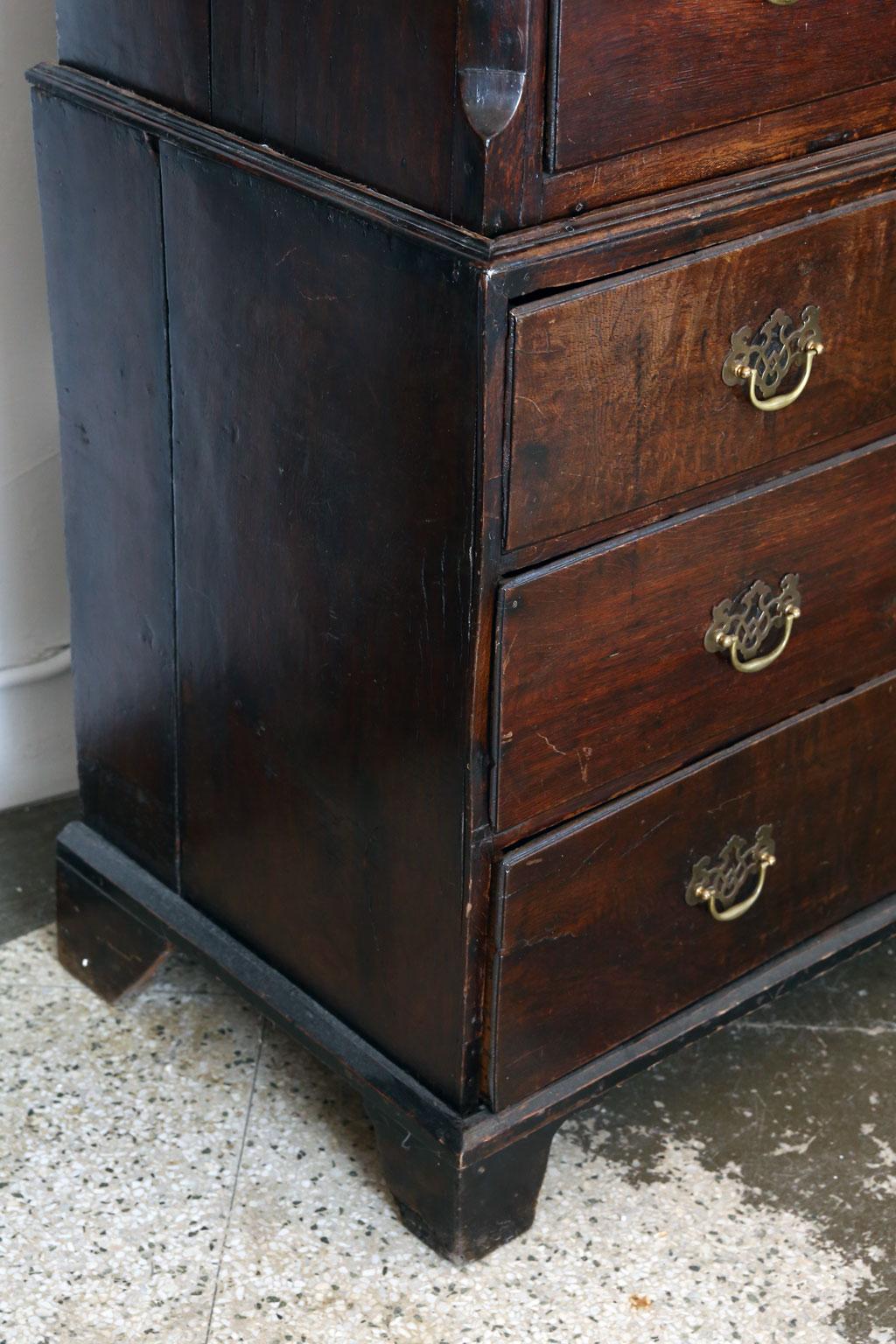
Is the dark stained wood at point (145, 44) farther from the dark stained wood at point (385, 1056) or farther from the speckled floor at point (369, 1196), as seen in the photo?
the speckled floor at point (369, 1196)

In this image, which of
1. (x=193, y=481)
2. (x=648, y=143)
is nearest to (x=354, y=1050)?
(x=193, y=481)

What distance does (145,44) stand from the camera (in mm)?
1457

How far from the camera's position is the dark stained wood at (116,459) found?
1532 mm

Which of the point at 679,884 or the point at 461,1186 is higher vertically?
the point at 679,884

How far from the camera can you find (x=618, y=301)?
50.9 inches

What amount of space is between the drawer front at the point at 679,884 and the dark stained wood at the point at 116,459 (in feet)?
1.45

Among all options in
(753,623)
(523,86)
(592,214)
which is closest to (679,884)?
(753,623)

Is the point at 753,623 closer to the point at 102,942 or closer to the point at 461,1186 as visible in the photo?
the point at 461,1186

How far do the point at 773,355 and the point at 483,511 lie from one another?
30cm

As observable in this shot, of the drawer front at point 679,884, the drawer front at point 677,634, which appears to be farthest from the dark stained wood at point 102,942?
the drawer front at point 677,634

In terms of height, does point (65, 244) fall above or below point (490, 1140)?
above

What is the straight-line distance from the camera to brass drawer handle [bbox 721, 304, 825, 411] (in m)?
1.39

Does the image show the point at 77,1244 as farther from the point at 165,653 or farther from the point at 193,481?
the point at 193,481

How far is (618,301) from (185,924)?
822 mm
